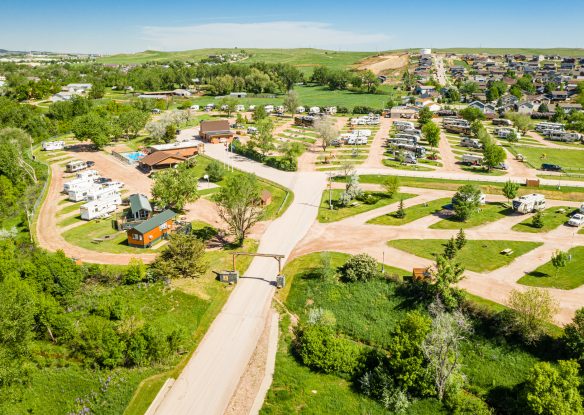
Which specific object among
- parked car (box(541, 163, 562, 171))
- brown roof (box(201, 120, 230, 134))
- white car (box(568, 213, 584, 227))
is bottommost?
white car (box(568, 213, 584, 227))

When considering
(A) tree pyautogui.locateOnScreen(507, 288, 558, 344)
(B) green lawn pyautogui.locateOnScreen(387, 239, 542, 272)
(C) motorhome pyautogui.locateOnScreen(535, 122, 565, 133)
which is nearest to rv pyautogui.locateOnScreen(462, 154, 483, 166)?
(B) green lawn pyautogui.locateOnScreen(387, 239, 542, 272)

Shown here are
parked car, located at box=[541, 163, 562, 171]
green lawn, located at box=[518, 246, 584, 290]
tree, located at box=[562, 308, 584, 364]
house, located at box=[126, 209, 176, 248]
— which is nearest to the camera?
tree, located at box=[562, 308, 584, 364]

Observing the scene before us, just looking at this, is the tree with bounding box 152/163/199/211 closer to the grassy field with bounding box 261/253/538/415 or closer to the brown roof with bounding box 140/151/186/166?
the brown roof with bounding box 140/151/186/166

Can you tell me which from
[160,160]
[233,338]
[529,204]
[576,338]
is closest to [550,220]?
[529,204]

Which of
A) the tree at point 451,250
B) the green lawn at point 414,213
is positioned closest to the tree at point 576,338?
the tree at point 451,250

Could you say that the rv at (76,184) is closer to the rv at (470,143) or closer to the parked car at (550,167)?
the rv at (470,143)

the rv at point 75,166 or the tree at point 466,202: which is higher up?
the tree at point 466,202

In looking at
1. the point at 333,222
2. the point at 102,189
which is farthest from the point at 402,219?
the point at 102,189

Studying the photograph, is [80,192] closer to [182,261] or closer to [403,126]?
[182,261]
